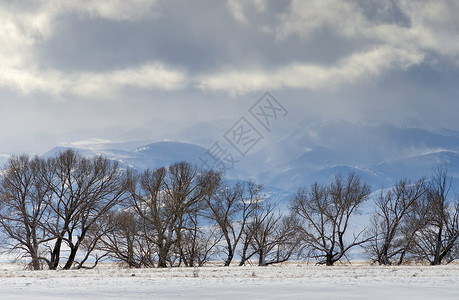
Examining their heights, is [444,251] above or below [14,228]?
below

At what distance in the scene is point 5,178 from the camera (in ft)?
113

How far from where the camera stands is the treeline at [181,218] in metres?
35.3

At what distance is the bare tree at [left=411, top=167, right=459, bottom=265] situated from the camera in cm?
3666

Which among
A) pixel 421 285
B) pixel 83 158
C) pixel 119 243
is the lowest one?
pixel 421 285

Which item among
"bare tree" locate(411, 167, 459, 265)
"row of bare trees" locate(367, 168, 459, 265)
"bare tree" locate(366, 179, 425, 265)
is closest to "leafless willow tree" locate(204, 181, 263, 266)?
"bare tree" locate(366, 179, 425, 265)

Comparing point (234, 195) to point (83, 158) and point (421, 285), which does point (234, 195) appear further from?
point (421, 285)

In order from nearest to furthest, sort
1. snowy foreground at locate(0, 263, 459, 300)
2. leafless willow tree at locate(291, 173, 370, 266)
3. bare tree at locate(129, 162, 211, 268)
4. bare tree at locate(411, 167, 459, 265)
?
snowy foreground at locate(0, 263, 459, 300), bare tree at locate(411, 167, 459, 265), bare tree at locate(129, 162, 211, 268), leafless willow tree at locate(291, 173, 370, 266)

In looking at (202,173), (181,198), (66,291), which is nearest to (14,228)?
(181,198)

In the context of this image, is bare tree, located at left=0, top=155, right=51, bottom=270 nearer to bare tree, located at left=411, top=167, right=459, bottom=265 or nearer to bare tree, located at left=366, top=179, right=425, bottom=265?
bare tree, located at left=366, top=179, right=425, bottom=265

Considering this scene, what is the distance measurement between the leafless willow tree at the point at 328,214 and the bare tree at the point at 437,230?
4842mm

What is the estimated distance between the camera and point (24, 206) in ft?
114

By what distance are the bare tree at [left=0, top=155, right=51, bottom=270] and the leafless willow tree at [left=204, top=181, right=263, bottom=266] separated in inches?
544

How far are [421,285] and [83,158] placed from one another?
2882 cm

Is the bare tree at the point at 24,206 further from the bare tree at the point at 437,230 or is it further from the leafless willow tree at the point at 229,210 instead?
the bare tree at the point at 437,230
